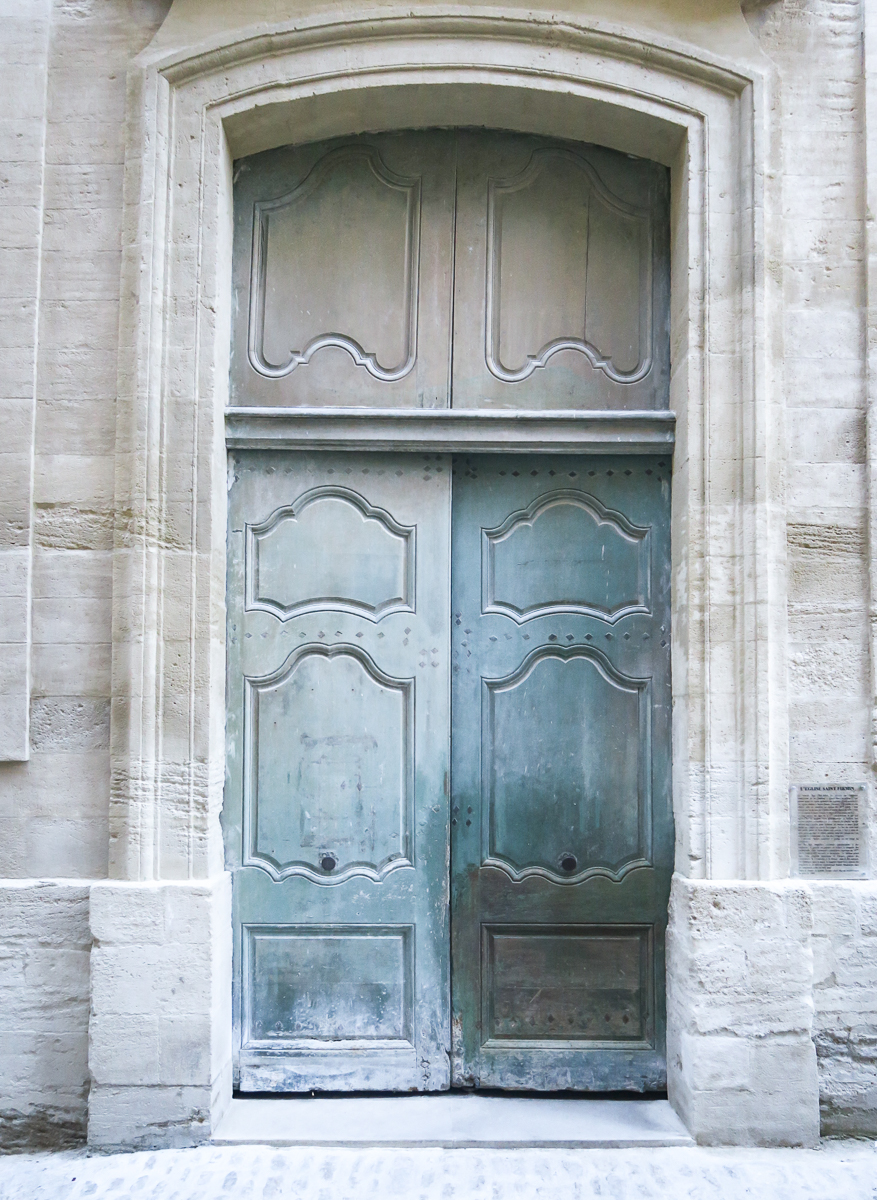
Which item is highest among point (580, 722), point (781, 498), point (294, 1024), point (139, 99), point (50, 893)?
point (139, 99)

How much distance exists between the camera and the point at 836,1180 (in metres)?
2.83

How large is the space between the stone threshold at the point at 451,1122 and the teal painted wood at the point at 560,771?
110mm

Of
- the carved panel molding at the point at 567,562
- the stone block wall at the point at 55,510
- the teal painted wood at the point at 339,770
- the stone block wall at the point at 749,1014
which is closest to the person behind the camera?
the stone block wall at the point at 749,1014

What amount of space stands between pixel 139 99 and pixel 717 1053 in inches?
157

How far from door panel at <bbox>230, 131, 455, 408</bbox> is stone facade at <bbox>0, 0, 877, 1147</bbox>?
217 millimetres

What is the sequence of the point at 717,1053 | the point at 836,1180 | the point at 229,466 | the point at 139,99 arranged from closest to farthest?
1. the point at 836,1180
2. the point at 717,1053
3. the point at 139,99
4. the point at 229,466

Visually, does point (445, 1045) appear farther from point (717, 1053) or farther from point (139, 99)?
point (139, 99)

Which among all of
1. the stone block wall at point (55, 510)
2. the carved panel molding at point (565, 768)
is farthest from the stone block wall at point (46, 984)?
the carved panel molding at point (565, 768)

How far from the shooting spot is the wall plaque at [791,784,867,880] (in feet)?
10.4

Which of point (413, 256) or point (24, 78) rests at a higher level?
point (24, 78)

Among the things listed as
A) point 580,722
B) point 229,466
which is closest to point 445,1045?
point 580,722

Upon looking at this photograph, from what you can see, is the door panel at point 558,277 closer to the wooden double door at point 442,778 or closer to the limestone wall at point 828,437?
the wooden double door at point 442,778

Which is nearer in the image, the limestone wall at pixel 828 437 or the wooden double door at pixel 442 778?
the limestone wall at pixel 828 437

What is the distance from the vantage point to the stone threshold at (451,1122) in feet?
9.88
